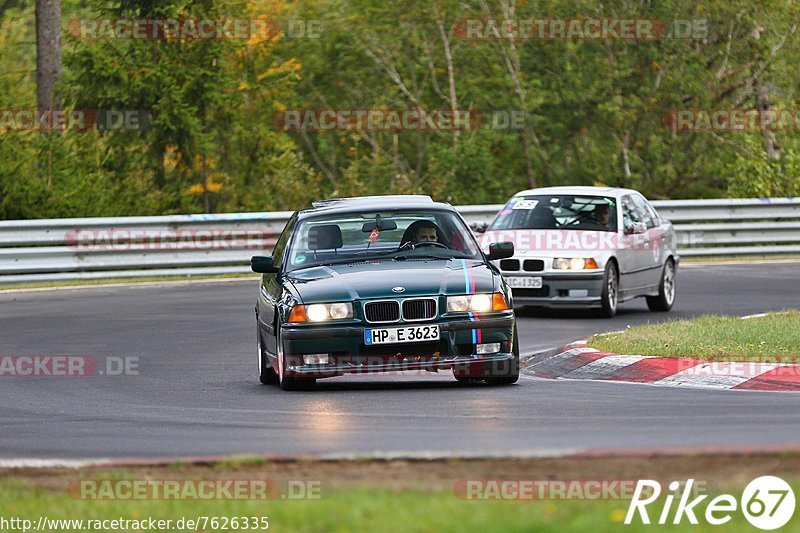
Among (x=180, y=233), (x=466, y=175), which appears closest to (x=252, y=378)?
(x=180, y=233)

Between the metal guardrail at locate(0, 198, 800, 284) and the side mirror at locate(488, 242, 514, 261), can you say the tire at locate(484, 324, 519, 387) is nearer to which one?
the side mirror at locate(488, 242, 514, 261)

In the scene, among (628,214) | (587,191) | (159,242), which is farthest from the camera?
(159,242)

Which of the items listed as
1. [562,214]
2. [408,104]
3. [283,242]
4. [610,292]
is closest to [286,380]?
[283,242]

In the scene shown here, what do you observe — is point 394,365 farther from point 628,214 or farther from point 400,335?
point 628,214

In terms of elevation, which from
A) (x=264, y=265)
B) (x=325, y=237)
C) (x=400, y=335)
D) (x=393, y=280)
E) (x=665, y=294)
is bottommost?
(x=665, y=294)

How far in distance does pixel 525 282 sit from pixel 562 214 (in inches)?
52.7

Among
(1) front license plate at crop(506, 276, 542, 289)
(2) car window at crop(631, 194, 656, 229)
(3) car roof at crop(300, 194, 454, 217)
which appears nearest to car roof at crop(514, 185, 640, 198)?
(2) car window at crop(631, 194, 656, 229)

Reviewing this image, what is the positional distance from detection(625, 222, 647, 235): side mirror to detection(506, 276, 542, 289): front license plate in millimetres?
1422

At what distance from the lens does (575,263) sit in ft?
64.3

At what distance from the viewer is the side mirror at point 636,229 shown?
797 inches

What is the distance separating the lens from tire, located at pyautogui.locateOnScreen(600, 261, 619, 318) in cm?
1950

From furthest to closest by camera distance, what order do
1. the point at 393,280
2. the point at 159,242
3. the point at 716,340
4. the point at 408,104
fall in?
the point at 408,104 < the point at 159,242 < the point at 716,340 < the point at 393,280

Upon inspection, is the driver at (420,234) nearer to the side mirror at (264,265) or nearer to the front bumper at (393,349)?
the side mirror at (264,265)

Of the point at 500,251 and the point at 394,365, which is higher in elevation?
the point at 500,251
